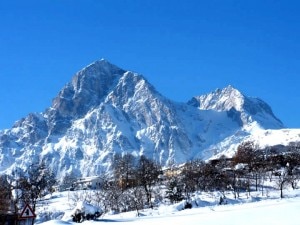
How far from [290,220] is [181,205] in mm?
41487

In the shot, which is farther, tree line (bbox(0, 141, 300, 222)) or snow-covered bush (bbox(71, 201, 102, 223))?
tree line (bbox(0, 141, 300, 222))

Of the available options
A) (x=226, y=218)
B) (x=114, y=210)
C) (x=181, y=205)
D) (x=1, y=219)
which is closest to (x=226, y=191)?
(x=114, y=210)

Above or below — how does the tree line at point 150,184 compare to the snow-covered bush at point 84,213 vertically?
above

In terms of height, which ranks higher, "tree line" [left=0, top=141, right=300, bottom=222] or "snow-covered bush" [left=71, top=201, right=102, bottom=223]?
"tree line" [left=0, top=141, right=300, bottom=222]

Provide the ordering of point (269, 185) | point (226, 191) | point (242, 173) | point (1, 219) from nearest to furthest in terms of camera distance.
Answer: point (1, 219)
point (226, 191)
point (269, 185)
point (242, 173)

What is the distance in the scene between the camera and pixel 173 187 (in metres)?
82.0

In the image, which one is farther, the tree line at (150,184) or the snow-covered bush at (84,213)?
the tree line at (150,184)

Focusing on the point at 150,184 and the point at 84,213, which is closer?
the point at 84,213

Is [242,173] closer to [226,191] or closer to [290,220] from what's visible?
[226,191]

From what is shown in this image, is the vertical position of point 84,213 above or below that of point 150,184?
below

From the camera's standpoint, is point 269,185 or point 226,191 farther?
point 269,185

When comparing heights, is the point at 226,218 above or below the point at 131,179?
below

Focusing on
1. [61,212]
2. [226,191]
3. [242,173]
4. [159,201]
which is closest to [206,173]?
[242,173]

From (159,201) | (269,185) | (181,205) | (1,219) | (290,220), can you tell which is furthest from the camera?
(269,185)
